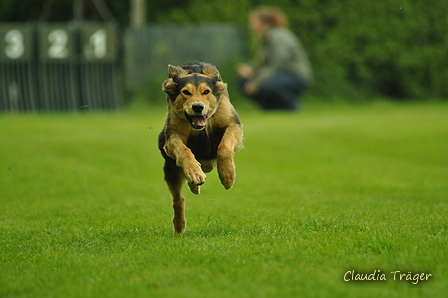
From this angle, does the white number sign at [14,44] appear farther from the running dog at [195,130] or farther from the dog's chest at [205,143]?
the dog's chest at [205,143]

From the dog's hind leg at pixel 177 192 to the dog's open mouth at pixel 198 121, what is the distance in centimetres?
57

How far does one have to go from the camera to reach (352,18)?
21.9 meters

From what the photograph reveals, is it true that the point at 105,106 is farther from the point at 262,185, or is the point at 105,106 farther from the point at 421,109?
the point at 262,185

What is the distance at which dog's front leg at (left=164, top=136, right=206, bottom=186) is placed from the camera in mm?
5847

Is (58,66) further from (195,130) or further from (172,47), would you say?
(195,130)

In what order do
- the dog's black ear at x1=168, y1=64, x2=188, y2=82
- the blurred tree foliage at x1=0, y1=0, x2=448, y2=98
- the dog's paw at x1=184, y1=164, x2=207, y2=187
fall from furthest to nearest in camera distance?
1. the blurred tree foliage at x1=0, y1=0, x2=448, y2=98
2. the dog's black ear at x1=168, y1=64, x2=188, y2=82
3. the dog's paw at x1=184, y1=164, x2=207, y2=187

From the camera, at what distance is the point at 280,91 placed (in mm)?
18281

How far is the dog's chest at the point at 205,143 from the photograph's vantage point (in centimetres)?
656

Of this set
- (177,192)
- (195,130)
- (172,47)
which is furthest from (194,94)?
(172,47)

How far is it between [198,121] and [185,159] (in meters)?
0.35

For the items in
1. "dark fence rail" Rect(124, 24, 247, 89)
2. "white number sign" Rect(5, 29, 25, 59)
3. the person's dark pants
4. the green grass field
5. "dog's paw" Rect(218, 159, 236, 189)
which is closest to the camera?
the green grass field

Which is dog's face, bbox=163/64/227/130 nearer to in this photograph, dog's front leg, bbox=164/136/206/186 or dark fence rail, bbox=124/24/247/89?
dog's front leg, bbox=164/136/206/186

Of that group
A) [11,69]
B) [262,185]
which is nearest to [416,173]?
[262,185]

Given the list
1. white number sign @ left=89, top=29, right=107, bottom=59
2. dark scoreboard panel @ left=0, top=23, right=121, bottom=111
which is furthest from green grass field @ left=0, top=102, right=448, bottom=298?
white number sign @ left=89, top=29, right=107, bottom=59
